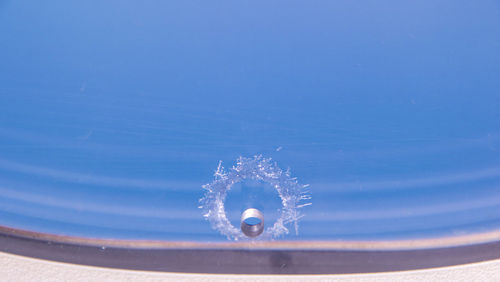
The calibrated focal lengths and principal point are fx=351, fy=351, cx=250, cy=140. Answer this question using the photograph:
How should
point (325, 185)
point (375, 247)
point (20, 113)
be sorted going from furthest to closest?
point (20, 113), point (325, 185), point (375, 247)

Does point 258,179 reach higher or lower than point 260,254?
higher

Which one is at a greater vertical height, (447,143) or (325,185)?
(447,143)

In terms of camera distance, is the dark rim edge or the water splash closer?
the dark rim edge

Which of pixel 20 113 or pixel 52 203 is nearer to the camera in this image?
pixel 52 203

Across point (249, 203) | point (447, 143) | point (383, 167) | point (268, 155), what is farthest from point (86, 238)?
point (447, 143)

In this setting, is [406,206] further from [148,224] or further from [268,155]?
[148,224]

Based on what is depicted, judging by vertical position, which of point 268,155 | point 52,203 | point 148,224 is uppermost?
point 268,155

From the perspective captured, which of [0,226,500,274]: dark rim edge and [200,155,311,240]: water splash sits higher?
[200,155,311,240]: water splash

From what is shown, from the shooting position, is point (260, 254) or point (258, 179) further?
point (258, 179)

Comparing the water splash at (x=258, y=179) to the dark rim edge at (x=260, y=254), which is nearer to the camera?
the dark rim edge at (x=260, y=254)

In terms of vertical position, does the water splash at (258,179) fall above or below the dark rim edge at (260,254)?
above

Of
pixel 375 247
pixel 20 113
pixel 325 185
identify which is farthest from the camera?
pixel 20 113
